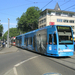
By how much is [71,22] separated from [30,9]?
19762mm

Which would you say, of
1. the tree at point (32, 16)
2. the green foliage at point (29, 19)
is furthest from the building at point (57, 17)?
the tree at point (32, 16)

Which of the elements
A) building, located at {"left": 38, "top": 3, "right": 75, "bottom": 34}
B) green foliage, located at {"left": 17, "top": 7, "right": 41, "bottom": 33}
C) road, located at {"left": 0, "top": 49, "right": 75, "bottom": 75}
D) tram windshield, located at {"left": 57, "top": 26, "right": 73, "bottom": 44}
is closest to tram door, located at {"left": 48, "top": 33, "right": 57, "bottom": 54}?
tram windshield, located at {"left": 57, "top": 26, "right": 73, "bottom": 44}

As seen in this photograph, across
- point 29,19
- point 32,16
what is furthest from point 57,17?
point 29,19

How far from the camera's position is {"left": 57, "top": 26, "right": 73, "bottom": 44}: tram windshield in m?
10.6

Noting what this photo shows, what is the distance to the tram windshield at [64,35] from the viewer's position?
10.6 metres

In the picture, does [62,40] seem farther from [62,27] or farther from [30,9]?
[30,9]

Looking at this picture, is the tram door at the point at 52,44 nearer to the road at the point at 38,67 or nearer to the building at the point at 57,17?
the road at the point at 38,67

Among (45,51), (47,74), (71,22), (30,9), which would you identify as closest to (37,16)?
(30,9)

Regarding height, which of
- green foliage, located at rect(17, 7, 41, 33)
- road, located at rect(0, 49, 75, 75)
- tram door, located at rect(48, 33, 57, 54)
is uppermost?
green foliage, located at rect(17, 7, 41, 33)

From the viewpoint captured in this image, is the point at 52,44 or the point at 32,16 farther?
the point at 32,16

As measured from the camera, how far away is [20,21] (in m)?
47.6

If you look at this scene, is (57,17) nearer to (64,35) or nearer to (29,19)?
(29,19)

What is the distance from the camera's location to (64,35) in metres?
10.7

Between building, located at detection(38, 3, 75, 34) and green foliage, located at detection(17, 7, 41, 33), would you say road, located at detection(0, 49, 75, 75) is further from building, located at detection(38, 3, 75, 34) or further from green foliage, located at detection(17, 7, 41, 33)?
building, located at detection(38, 3, 75, 34)
